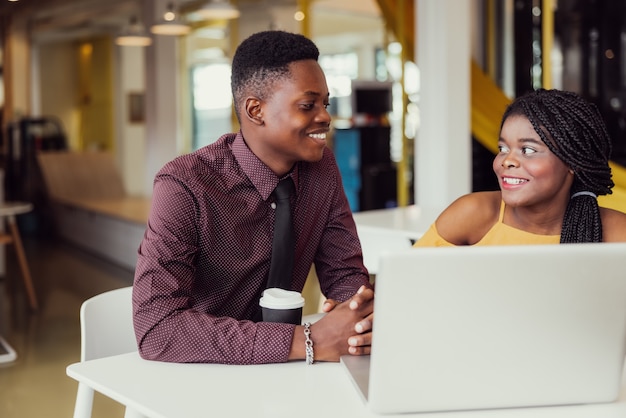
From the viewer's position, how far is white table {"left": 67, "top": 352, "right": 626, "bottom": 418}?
1.17 metres

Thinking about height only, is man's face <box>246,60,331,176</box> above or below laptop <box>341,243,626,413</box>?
above

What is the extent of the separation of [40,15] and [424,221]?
1086 cm

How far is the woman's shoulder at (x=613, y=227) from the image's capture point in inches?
69.6

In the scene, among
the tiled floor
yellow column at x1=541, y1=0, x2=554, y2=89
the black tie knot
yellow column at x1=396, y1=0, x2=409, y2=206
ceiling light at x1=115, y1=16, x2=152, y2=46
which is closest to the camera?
the black tie knot

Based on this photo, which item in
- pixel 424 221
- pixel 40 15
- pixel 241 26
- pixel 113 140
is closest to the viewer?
pixel 424 221

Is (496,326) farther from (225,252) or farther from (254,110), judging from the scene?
(254,110)

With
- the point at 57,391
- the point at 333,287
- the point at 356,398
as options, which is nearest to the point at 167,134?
the point at 57,391

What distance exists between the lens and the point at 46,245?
896 centimetres

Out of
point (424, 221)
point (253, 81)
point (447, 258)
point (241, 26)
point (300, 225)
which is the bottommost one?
point (424, 221)

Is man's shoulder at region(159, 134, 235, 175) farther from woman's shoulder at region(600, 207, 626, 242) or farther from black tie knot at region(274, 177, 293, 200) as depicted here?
woman's shoulder at region(600, 207, 626, 242)

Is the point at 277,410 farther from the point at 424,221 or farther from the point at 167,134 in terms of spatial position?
the point at 167,134

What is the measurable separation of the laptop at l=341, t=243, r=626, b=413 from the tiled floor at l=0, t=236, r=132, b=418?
2506mm

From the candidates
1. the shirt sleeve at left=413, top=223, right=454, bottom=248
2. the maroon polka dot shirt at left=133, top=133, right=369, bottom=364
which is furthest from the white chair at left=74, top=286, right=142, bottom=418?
the shirt sleeve at left=413, top=223, right=454, bottom=248

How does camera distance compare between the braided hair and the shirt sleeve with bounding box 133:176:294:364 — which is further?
the braided hair
